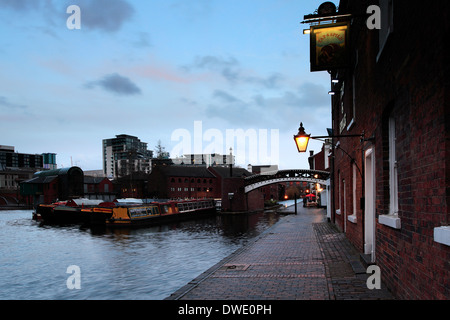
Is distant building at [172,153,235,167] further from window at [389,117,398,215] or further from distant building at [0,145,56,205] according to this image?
window at [389,117,398,215]

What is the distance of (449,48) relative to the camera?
3.58m

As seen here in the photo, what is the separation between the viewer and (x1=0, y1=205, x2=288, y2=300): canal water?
1078 cm

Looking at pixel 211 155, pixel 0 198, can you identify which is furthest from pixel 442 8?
pixel 211 155

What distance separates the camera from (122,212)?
30.1m

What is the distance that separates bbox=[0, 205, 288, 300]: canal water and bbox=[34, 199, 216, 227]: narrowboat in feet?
16.1

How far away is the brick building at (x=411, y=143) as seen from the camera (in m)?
3.71

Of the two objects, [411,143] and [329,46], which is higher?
[329,46]

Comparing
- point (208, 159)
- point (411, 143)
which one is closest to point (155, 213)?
point (411, 143)

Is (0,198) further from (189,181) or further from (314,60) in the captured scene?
(314,60)

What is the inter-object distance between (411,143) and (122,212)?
28135 mm

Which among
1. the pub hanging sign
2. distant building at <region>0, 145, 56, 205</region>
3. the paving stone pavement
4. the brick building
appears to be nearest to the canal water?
the paving stone pavement

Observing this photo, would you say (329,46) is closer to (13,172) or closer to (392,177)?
(392,177)

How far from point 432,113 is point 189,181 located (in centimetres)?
7334

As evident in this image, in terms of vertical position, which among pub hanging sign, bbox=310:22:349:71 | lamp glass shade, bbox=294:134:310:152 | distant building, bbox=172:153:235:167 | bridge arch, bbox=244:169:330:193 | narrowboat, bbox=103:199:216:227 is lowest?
narrowboat, bbox=103:199:216:227
